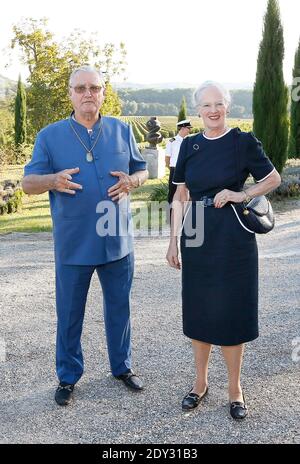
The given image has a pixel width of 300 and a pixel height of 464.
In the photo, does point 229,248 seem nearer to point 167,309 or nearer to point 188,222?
point 188,222

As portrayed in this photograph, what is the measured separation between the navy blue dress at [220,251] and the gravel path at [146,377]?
0.47m

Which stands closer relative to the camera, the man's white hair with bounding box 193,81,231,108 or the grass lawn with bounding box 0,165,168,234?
the man's white hair with bounding box 193,81,231,108

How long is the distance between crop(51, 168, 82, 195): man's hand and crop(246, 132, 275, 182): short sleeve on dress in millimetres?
913

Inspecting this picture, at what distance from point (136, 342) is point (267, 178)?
1895mm

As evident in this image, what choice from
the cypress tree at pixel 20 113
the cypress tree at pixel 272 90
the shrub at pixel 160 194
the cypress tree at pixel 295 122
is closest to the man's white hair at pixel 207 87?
the shrub at pixel 160 194

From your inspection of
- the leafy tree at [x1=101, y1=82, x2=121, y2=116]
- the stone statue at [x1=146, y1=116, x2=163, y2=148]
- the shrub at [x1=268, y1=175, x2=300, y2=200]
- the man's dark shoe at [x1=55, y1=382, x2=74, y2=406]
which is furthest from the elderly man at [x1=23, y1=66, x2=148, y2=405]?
the leafy tree at [x1=101, y1=82, x2=121, y2=116]

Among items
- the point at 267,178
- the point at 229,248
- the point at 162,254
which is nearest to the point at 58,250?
the point at 229,248

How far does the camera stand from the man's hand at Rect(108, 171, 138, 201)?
3342 millimetres

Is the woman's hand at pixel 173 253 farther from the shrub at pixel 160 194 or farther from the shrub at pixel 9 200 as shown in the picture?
the shrub at pixel 160 194

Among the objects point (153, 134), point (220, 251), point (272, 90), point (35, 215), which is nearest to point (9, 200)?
point (35, 215)

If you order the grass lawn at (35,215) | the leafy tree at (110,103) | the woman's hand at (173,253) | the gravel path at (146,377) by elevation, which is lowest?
the grass lawn at (35,215)

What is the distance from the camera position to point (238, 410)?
3.26 metres

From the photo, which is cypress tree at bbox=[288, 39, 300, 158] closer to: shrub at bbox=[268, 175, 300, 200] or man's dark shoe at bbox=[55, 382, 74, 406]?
shrub at bbox=[268, 175, 300, 200]

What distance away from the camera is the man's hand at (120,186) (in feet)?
11.0
